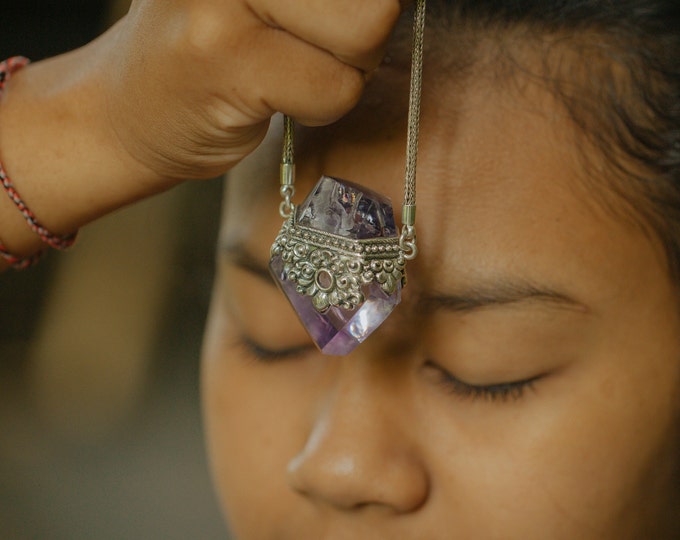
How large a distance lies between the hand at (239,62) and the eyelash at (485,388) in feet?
0.64

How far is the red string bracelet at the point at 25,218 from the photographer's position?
2.05 ft

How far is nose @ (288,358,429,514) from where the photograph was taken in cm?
58

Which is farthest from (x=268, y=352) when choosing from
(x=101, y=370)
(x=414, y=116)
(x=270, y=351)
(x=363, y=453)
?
(x=101, y=370)

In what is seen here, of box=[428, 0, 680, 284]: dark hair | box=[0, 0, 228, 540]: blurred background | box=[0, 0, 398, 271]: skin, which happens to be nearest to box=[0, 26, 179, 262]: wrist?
box=[0, 0, 398, 271]: skin

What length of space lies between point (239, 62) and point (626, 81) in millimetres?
246

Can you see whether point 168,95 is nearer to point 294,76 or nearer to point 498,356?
point 294,76

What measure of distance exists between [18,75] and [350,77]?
29 cm

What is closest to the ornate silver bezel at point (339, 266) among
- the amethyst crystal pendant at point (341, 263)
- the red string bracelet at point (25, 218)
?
the amethyst crystal pendant at point (341, 263)

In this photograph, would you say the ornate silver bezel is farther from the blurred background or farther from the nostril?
the blurred background

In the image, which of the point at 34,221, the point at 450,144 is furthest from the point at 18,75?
the point at 450,144

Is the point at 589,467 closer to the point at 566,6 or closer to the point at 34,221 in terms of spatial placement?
the point at 566,6

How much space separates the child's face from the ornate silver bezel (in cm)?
7

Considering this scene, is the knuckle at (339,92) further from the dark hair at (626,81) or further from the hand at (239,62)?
the dark hair at (626,81)

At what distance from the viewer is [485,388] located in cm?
59
